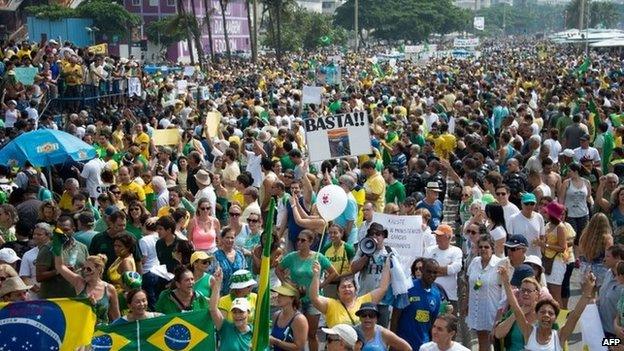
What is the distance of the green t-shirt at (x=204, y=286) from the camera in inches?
328

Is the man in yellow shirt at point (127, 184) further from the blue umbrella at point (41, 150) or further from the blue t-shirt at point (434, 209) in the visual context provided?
the blue t-shirt at point (434, 209)

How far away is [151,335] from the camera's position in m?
7.40

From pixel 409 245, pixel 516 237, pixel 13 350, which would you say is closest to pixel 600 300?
pixel 516 237

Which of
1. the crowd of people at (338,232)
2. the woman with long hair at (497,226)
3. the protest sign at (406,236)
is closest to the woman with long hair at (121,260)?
the crowd of people at (338,232)

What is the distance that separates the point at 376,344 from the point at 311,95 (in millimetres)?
15188

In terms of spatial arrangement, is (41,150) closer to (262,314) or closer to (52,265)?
(52,265)

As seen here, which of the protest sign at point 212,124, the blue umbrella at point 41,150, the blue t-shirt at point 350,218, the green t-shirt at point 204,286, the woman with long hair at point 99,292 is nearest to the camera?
the woman with long hair at point 99,292

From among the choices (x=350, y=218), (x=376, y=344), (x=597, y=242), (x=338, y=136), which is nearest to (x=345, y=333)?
(x=376, y=344)

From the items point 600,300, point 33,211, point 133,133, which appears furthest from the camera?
point 133,133

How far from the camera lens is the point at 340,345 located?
6.89 m

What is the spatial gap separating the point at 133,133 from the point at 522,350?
1146 centimetres

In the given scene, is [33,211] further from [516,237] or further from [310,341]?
[516,237]

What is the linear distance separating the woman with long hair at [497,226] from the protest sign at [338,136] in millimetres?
2564

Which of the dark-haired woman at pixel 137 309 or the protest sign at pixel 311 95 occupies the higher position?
the dark-haired woman at pixel 137 309
